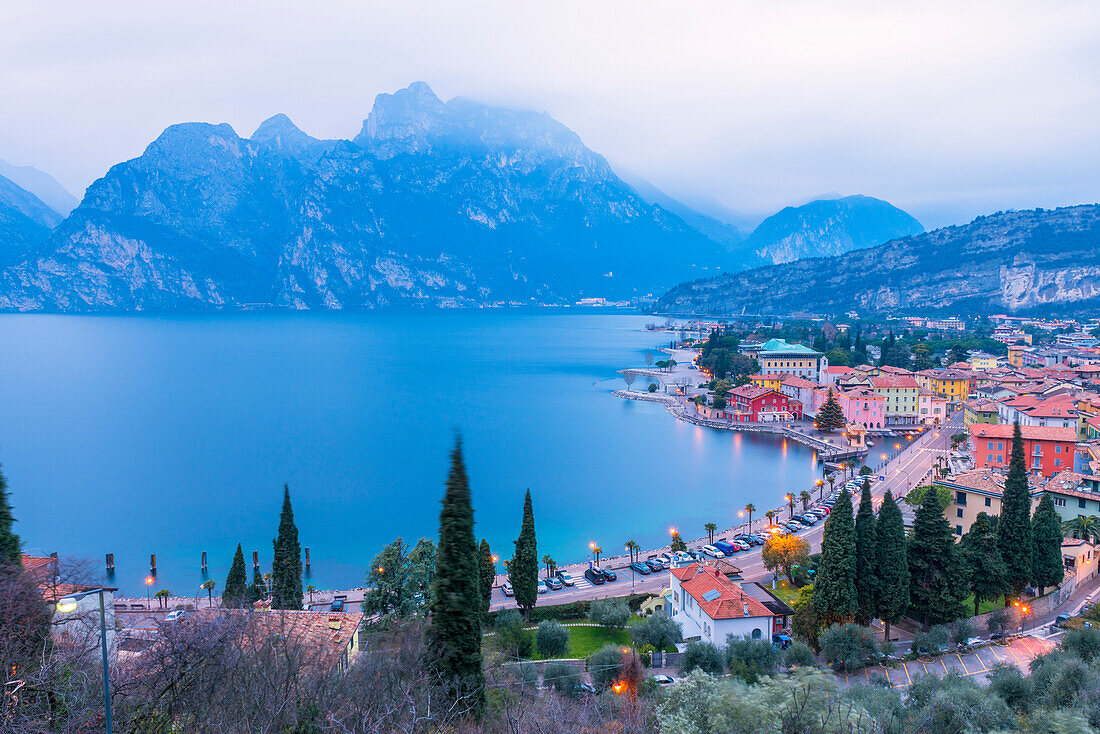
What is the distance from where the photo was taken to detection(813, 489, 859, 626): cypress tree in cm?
1303

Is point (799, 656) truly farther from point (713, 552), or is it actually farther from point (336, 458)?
point (336, 458)

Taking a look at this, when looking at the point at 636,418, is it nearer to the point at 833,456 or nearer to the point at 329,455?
the point at 833,456

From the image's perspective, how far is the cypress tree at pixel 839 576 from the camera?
13031 millimetres

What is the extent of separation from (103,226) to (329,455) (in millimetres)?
168066

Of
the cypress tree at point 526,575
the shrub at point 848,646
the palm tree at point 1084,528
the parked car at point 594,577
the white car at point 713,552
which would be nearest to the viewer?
the shrub at point 848,646

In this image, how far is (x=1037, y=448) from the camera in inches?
1024

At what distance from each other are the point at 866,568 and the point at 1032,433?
18.1m

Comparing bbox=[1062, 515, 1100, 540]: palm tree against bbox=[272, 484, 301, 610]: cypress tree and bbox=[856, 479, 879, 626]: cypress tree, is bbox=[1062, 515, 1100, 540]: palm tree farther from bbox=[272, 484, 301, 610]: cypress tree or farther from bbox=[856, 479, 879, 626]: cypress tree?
bbox=[272, 484, 301, 610]: cypress tree

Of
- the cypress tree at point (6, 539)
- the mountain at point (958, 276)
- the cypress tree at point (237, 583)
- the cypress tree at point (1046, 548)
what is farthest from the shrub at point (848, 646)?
the mountain at point (958, 276)

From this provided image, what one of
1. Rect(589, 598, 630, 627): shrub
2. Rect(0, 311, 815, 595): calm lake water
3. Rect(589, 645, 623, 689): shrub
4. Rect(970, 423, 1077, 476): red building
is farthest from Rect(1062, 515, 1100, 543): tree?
Rect(589, 645, 623, 689): shrub

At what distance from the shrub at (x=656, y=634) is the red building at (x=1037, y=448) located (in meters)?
18.7

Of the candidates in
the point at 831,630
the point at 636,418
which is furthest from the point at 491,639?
the point at 636,418

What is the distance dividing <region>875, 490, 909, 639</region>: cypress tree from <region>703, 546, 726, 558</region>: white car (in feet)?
21.9

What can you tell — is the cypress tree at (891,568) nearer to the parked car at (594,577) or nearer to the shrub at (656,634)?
the shrub at (656,634)
